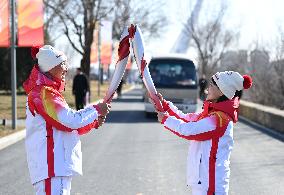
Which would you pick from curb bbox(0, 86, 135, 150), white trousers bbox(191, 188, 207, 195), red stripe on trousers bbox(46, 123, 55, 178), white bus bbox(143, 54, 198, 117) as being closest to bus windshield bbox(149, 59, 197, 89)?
white bus bbox(143, 54, 198, 117)

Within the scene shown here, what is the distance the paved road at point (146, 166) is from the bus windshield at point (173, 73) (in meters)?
5.91

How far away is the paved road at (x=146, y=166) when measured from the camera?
332 inches

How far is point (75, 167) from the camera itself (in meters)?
4.52

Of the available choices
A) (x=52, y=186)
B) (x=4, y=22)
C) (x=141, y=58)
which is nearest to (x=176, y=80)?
(x=4, y=22)

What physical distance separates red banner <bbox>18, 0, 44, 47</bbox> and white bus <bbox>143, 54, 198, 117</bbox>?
5.99 m

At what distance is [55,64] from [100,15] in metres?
36.7

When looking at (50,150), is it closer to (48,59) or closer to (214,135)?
(48,59)

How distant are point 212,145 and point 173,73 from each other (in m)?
18.2

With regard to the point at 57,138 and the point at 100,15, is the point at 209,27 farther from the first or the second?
the point at 57,138

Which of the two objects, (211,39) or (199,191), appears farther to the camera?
(211,39)

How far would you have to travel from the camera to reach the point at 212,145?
14.9 feet

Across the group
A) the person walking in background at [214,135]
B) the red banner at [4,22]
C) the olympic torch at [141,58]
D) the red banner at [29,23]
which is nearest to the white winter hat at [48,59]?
the olympic torch at [141,58]

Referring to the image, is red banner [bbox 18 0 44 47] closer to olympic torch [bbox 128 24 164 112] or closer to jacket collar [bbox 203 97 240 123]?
olympic torch [bbox 128 24 164 112]

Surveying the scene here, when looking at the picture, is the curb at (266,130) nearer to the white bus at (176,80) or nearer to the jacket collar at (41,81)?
the white bus at (176,80)
